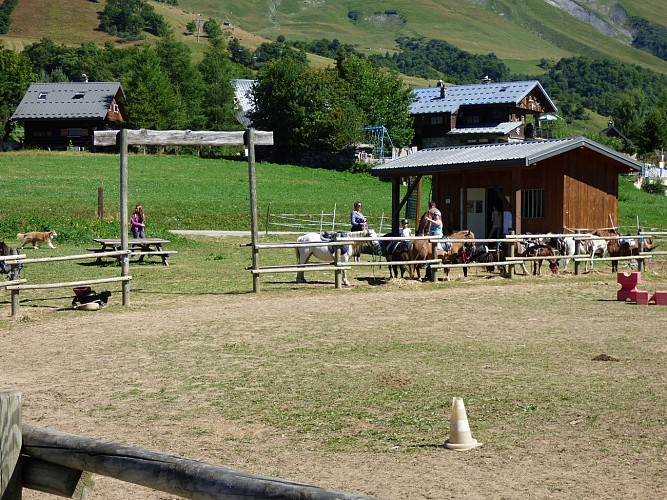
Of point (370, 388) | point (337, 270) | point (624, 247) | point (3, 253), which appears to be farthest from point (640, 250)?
point (370, 388)

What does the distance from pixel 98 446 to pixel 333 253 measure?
17.7 metres

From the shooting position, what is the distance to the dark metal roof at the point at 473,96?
262 feet

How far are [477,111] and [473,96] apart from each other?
1.55 metres

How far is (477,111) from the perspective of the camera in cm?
8194

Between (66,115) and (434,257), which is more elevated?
(66,115)

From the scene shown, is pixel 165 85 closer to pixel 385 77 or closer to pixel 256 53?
pixel 385 77

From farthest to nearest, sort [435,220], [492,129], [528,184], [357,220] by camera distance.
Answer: [492,129], [528,184], [357,220], [435,220]

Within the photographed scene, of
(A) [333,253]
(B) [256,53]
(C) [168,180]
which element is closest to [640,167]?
(A) [333,253]

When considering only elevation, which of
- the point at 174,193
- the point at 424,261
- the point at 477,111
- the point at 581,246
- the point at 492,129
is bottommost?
the point at 424,261

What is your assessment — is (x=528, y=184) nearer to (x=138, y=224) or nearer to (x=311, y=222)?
(x=138, y=224)

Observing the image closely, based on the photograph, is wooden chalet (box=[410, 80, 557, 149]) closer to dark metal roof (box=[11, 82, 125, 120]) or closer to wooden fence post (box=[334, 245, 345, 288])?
dark metal roof (box=[11, 82, 125, 120])

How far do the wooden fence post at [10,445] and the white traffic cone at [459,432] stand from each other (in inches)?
179

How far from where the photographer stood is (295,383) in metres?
11.1

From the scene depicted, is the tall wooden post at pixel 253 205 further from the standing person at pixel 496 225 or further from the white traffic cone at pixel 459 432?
the white traffic cone at pixel 459 432
